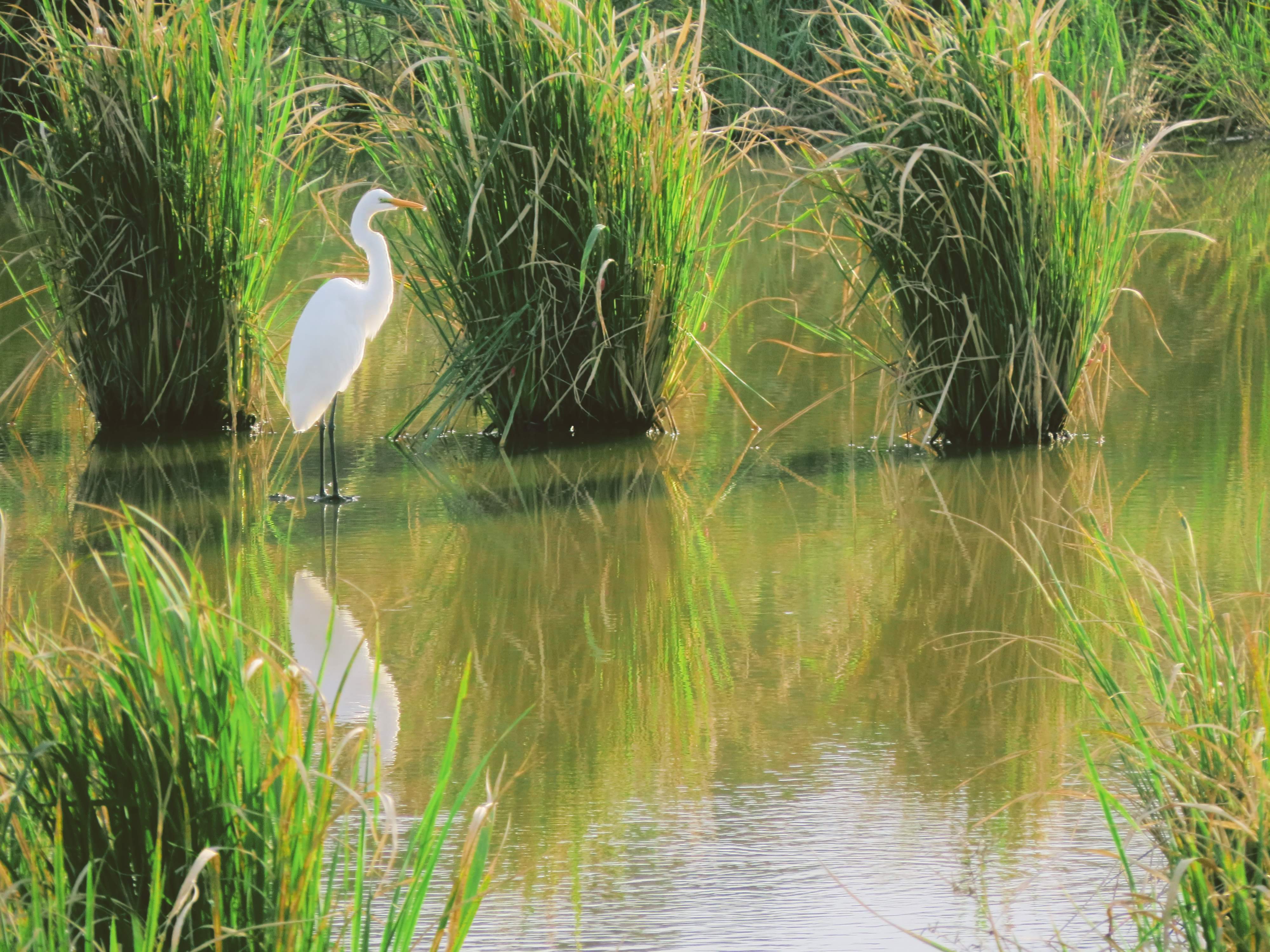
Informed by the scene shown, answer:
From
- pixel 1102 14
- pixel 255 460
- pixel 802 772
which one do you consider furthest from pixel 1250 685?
pixel 1102 14

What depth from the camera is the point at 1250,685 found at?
2004 mm

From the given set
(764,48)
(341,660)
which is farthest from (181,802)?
(764,48)

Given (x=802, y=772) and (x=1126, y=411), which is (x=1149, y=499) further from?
(x=802, y=772)

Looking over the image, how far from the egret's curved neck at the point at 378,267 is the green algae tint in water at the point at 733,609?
1.73 ft

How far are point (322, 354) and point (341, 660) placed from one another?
5.61ft

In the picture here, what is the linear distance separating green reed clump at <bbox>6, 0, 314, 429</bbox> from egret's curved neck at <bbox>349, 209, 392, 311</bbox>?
325mm

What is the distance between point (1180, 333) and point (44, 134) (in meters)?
4.13

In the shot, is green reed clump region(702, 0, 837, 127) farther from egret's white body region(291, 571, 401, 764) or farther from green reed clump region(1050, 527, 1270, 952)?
green reed clump region(1050, 527, 1270, 952)

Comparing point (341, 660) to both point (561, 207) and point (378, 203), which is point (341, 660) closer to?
point (561, 207)

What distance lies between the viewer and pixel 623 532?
439 centimetres

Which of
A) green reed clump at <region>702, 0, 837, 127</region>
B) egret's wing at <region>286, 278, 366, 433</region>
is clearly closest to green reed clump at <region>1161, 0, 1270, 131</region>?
green reed clump at <region>702, 0, 837, 127</region>

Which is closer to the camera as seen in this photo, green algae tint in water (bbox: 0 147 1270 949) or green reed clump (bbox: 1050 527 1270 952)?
green reed clump (bbox: 1050 527 1270 952)

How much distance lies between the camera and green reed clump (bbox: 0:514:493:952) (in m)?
1.75

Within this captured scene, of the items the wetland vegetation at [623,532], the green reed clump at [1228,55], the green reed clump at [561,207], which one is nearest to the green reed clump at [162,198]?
the wetland vegetation at [623,532]
